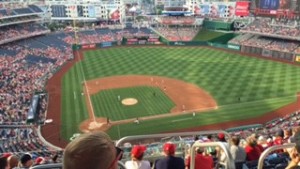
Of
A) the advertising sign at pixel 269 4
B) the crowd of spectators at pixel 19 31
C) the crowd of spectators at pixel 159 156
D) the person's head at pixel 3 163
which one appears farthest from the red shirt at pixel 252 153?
the advertising sign at pixel 269 4

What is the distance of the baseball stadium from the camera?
706cm

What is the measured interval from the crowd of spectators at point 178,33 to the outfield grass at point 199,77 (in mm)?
7138

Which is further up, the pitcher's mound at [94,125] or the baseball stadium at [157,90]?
the baseball stadium at [157,90]

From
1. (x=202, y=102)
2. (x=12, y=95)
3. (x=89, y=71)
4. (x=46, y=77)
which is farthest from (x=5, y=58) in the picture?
(x=202, y=102)

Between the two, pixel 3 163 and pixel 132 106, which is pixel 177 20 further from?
pixel 3 163

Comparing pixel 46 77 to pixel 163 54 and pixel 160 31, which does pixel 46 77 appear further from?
pixel 160 31

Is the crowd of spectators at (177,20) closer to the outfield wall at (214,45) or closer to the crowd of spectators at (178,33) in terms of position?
the crowd of spectators at (178,33)

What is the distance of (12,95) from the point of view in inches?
1341

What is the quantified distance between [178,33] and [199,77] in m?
31.8

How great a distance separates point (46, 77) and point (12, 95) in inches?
418

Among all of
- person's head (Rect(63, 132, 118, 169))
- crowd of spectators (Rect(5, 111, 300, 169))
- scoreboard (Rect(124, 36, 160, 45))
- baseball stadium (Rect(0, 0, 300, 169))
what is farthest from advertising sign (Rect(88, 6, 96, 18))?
person's head (Rect(63, 132, 118, 169))

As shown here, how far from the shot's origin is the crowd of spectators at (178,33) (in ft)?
231

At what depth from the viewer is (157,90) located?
127 ft

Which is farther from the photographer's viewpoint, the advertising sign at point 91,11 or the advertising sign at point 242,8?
the advertising sign at point 91,11
